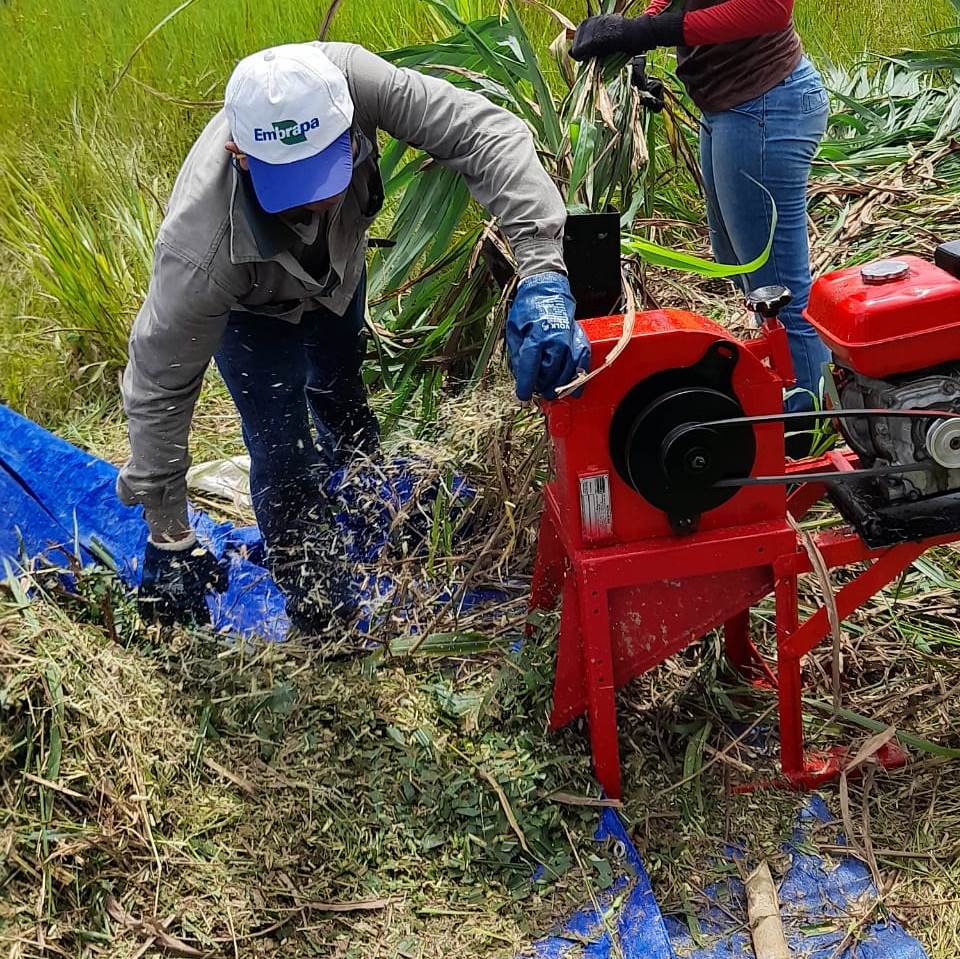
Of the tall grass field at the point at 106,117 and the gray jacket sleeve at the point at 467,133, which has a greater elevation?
the gray jacket sleeve at the point at 467,133

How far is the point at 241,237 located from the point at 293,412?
0.62 meters

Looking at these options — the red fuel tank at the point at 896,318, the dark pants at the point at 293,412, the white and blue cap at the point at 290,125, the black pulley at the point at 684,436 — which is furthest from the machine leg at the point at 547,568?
the white and blue cap at the point at 290,125

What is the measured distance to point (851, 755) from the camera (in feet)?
7.14

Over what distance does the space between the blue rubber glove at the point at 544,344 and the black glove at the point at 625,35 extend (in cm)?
96

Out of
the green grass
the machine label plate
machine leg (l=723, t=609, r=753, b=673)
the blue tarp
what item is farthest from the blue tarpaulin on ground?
the green grass

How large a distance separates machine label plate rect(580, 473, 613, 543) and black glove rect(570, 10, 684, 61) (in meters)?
1.22

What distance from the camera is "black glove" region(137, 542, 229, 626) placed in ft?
7.86

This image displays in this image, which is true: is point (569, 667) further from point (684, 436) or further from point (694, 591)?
point (684, 436)

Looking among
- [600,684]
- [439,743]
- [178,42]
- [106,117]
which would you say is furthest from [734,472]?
[178,42]

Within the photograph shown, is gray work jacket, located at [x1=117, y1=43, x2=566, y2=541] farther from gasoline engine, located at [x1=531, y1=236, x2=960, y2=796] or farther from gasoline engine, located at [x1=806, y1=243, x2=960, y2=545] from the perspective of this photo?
gasoline engine, located at [x1=806, y1=243, x2=960, y2=545]

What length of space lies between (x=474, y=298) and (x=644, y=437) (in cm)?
128

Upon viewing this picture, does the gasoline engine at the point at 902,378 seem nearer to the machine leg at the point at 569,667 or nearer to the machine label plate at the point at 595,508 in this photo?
the machine label plate at the point at 595,508

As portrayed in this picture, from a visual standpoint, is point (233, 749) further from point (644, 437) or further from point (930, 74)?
point (930, 74)

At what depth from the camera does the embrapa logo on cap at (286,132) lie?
1967 mm
